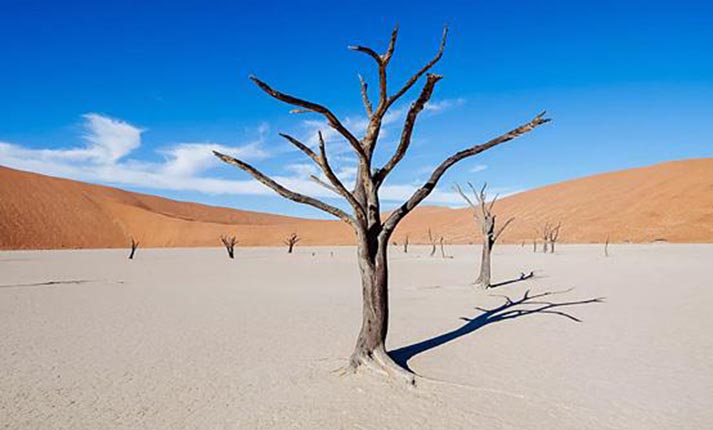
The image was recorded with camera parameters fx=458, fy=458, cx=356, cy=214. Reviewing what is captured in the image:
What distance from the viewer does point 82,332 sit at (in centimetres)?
898

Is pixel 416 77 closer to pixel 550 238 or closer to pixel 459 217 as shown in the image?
pixel 550 238

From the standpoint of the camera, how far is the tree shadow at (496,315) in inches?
293

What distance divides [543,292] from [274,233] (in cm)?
8384

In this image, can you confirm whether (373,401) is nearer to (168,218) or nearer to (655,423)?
(655,423)

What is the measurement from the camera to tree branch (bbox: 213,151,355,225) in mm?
6070

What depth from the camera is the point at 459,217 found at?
333 ft

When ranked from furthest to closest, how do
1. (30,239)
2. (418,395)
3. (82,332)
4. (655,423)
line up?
(30,239), (82,332), (418,395), (655,423)

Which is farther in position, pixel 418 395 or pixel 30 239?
pixel 30 239

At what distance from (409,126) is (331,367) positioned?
11.6ft

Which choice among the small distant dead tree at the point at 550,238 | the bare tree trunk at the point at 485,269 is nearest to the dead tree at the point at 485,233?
the bare tree trunk at the point at 485,269

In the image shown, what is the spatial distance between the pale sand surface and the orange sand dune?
56429 mm

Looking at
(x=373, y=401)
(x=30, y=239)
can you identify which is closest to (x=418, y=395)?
(x=373, y=401)

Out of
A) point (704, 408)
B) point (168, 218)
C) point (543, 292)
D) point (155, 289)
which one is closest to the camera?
point (704, 408)

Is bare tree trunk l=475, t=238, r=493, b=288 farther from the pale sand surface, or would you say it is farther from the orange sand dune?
the orange sand dune
